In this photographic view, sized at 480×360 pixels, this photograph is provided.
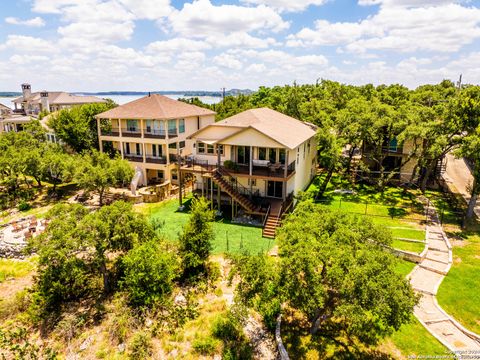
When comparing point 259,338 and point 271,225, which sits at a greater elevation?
point 271,225

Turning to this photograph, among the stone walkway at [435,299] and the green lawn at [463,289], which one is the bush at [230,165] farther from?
the green lawn at [463,289]

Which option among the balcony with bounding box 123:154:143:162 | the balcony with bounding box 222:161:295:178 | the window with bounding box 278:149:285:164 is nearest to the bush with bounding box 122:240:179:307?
A: the balcony with bounding box 222:161:295:178

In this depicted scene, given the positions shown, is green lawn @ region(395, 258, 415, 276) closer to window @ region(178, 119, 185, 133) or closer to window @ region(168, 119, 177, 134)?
window @ region(168, 119, 177, 134)

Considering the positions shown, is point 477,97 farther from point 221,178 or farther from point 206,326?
point 206,326

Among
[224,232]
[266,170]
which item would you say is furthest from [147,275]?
[266,170]

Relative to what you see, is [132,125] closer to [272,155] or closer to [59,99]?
[272,155]

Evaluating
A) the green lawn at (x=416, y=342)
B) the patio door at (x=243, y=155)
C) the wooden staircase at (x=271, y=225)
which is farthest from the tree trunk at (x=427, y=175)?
the green lawn at (x=416, y=342)

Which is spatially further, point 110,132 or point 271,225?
point 110,132

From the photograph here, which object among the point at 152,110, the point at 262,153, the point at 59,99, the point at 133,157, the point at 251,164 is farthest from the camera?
the point at 59,99

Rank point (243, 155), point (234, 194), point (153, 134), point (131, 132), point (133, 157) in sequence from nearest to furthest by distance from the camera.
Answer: point (234, 194), point (243, 155), point (153, 134), point (133, 157), point (131, 132)
